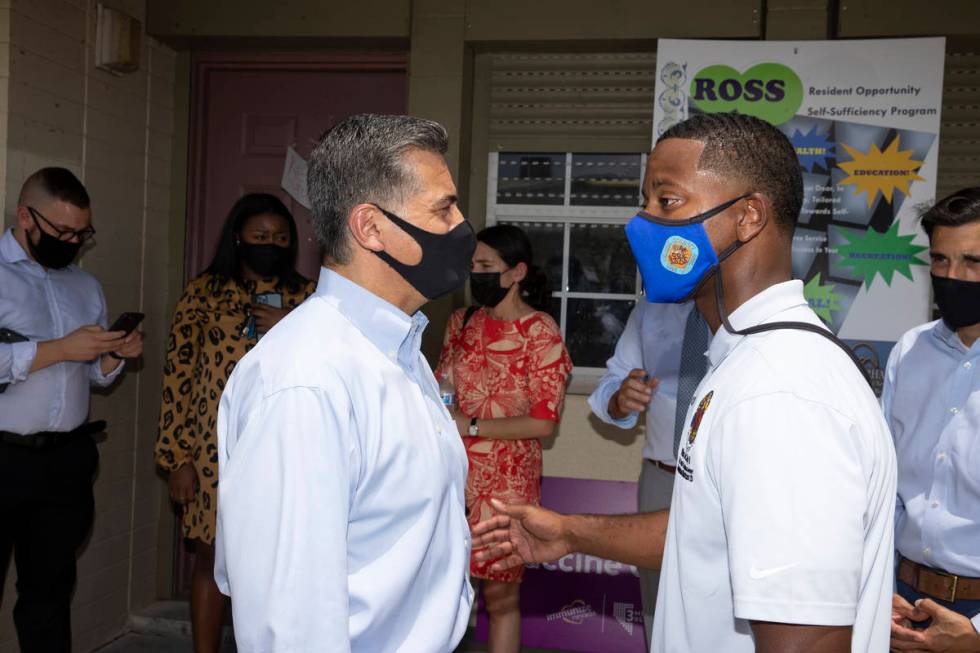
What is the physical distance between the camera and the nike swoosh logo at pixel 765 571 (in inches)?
42.6

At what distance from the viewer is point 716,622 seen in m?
1.27

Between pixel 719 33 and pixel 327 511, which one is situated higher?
pixel 719 33

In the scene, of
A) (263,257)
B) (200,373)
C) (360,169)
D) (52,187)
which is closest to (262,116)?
(263,257)

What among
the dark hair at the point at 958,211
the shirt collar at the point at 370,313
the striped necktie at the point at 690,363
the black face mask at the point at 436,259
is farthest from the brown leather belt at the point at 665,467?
the shirt collar at the point at 370,313

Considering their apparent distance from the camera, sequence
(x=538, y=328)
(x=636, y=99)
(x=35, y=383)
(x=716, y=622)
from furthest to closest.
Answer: (x=636, y=99) → (x=538, y=328) → (x=35, y=383) → (x=716, y=622)

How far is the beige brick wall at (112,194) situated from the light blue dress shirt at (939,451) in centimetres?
329

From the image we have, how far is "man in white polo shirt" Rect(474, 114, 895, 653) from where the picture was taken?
109 centimetres

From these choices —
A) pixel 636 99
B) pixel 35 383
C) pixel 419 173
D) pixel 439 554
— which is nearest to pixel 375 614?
pixel 439 554

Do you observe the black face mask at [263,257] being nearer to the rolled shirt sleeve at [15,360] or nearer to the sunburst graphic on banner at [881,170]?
the rolled shirt sleeve at [15,360]

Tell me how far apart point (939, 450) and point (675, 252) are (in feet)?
4.17

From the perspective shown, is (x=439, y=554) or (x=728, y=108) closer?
(x=439, y=554)

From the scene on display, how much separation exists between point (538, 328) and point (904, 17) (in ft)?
6.85

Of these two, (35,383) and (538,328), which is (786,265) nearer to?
(538,328)

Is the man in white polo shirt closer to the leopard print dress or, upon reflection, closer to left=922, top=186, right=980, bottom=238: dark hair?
left=922, top=186, right=980, bottom=238: dark hair
